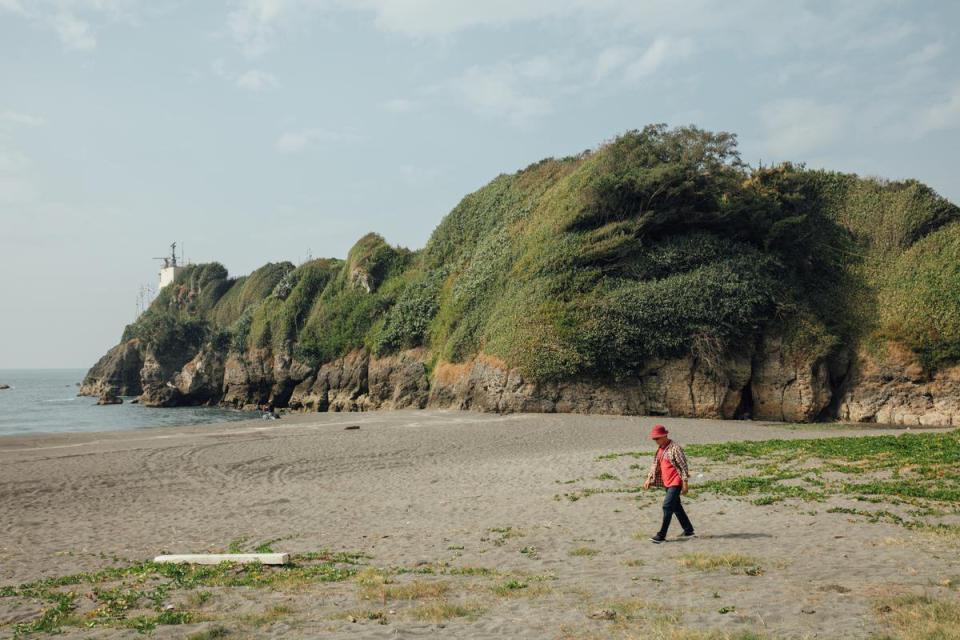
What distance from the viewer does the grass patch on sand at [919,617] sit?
574 cm

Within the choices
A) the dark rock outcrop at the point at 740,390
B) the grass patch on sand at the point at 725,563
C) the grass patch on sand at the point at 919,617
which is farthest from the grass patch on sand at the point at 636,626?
the dark rock outcrop at the point at 740,390

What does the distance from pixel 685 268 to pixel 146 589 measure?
3368 cm

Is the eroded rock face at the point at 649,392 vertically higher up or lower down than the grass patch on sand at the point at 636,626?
higher up

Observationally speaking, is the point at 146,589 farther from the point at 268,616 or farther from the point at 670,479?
the point at 670,479

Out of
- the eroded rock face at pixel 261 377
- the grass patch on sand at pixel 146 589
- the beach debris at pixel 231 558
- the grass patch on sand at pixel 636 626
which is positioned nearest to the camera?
the grass patch on sand at pixel 636 626

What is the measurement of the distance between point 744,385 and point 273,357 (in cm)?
4277

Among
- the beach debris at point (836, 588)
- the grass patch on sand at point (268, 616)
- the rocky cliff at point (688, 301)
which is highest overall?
the rocky cliff at point (688, 301)

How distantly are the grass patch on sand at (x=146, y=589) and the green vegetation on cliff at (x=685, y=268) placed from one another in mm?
26423

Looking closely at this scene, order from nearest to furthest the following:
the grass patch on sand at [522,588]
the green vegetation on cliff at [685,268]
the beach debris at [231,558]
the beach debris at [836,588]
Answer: the beach debris at [836,588], the grass patch on sand at [522,588], the beach debris at [231,558], the green vegetation on cliff at [685,268]

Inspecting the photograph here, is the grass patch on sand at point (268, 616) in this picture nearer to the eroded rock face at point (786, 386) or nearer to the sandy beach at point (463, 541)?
the sandy beach at point (463, 541)

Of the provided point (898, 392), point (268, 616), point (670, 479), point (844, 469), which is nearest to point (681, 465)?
point (670, 479)

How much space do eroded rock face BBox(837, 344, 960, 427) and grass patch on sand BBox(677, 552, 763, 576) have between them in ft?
87.1

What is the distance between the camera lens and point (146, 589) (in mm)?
8430

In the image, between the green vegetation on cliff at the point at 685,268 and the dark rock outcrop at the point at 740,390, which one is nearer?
the dark rock outcrop at the point at 740,390
